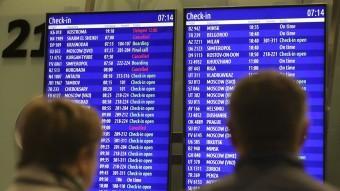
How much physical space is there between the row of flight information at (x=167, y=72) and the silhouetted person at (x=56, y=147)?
1.66 metres

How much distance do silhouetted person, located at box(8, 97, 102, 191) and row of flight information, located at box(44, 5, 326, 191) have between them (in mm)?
1659

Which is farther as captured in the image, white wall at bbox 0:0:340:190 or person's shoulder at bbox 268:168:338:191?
white wall at bbox 0:0:340:190

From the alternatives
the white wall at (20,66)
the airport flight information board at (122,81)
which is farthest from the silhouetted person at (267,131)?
the white wall at (20,66)

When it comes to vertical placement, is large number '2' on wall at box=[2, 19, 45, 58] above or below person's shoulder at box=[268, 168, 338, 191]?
above

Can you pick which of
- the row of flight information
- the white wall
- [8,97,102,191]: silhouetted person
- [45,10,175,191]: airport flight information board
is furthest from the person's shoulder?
the white wall

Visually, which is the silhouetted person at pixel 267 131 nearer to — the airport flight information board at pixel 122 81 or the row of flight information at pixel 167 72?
the row of flight information at pixel 167 72

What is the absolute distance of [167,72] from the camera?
130 inches

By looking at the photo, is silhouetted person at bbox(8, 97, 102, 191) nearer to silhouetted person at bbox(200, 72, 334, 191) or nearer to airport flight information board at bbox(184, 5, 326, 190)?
silhouetted person at bbox(200, 72, 334, 191)

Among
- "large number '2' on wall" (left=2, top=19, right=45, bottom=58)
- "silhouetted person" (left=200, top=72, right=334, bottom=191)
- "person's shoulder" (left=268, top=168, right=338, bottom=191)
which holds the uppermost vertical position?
"large number '2' on wall" (left=2, top=19, right=45, bottom=58)

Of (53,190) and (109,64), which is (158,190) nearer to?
(109,64)

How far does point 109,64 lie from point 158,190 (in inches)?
29.2

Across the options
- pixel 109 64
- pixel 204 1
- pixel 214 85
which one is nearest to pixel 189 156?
pixel 214 85

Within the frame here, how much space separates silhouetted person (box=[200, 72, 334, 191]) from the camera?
1479mm

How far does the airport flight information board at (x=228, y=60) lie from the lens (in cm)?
314
